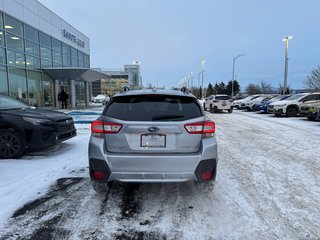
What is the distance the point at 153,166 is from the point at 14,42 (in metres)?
19.6

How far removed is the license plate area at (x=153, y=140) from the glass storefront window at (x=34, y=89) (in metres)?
19.6

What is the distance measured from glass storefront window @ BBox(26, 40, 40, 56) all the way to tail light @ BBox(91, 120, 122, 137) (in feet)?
65.9

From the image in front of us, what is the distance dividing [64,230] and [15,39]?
19707 millimetres

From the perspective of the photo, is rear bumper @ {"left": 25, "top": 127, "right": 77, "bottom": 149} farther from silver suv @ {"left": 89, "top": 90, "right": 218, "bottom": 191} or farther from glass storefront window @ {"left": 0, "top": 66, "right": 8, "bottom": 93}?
glass storefront window @ {"left": 0, "top": 66, "right": 8, "bottom": 93}

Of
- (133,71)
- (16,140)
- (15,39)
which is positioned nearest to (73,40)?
(15,39)

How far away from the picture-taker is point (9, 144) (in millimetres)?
6516

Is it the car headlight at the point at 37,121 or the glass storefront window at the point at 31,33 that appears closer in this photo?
the car headlight at the point at 37,121

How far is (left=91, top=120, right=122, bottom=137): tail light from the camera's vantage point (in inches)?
149

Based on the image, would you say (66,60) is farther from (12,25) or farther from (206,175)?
(206,175)

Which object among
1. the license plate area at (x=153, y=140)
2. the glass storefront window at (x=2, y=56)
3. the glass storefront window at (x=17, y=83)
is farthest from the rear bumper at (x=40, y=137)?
the glass storefront window at (x=17, y=83)

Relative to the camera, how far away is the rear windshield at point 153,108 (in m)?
3.84

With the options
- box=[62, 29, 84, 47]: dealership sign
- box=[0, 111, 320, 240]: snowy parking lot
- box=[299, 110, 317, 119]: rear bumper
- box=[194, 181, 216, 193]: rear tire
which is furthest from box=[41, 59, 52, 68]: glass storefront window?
box=[194, 181, 216, 193]: rear tire

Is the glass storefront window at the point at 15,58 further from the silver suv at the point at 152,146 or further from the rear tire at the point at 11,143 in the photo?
the silver suv at the point at 152,146

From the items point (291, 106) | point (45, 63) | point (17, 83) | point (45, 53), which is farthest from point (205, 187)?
point (45, 53)
